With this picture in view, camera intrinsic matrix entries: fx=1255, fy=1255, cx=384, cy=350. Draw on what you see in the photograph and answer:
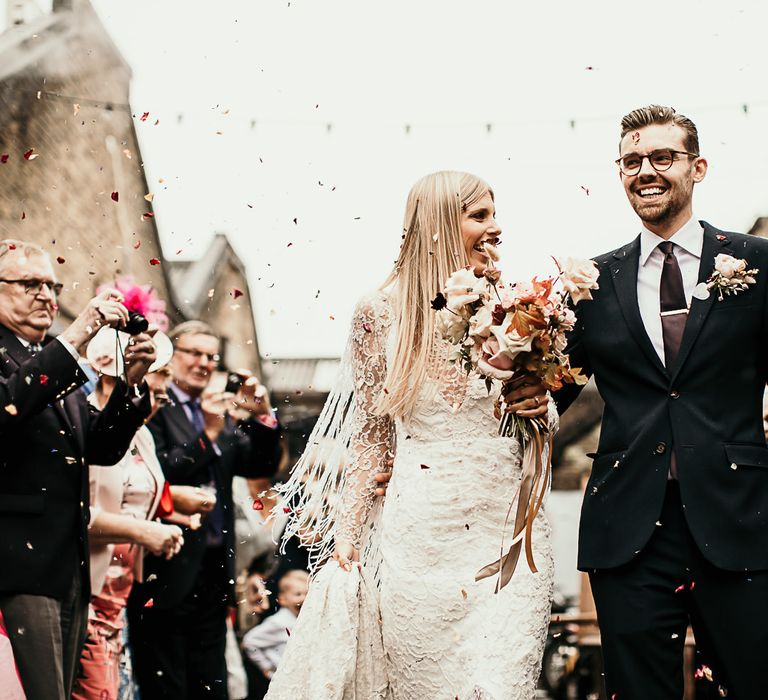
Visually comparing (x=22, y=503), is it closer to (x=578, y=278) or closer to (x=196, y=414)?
(x=196, y=414)

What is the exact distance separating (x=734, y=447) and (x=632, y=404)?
1.15ft

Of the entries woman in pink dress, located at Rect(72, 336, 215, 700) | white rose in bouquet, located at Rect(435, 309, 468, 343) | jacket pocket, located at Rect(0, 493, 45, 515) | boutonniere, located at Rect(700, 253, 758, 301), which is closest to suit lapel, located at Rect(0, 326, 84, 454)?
jacket pocket, located at Rect(0, 493, 45, 515)

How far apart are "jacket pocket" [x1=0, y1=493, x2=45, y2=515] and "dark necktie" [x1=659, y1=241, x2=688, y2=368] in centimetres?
250

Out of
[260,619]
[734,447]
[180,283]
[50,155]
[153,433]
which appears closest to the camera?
[734,447]

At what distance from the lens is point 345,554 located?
4402 mm

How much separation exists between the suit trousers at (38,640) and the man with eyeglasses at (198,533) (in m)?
1.39

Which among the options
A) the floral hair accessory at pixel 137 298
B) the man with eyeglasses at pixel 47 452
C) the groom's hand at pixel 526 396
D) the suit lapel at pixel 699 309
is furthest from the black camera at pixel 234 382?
the suit lapel at pixel 699 309

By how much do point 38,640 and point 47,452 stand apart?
29.4 inches

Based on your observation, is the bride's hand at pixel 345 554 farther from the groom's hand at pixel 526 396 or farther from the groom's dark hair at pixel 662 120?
the groom's dark hair at pixel 662 120

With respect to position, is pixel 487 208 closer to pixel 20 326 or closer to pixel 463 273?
pixel 463 273

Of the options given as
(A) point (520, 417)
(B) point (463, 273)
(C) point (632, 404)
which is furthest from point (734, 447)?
(B) point (463, 273)

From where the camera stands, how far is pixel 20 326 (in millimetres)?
5227

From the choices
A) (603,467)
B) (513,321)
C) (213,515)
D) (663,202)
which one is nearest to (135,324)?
(213,515)

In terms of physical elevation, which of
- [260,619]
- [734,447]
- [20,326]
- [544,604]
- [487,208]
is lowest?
[260,619]
